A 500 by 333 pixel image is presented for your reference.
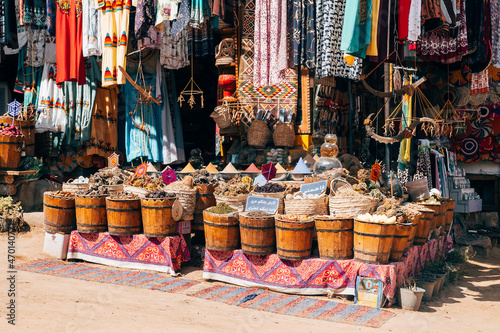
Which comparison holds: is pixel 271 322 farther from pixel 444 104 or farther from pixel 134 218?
pixel 444 104

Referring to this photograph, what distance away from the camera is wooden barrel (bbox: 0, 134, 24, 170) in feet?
31.4

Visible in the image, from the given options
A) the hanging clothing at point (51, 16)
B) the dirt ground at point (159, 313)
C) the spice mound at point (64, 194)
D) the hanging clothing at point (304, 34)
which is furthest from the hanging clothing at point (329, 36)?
the hanging clothing at point (51, 16)

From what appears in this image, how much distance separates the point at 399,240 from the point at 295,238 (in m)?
1.24

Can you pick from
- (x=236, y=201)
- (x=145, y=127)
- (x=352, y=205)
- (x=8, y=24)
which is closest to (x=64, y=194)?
(x=236, y=201)

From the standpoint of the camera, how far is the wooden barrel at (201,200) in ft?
25.3

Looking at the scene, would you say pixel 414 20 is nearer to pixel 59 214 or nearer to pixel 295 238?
pixel 295 238

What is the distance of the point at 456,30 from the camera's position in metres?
9.66

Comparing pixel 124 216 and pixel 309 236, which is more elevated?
pixel 124 216

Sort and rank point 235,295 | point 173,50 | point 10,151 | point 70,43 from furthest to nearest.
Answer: point 173,50 → point 70,43 → point 10,151 → point 235,295

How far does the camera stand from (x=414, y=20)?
7.78m

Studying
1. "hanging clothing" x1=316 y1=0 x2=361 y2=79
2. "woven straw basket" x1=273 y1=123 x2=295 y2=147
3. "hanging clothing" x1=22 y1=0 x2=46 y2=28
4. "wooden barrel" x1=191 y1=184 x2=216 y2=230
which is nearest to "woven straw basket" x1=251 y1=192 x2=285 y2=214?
"wooden barrel" x1=191 y1=184 x2=216 y2=230

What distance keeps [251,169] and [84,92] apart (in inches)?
173

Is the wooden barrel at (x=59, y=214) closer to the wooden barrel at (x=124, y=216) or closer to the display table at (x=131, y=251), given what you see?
the display table at (x=131, y=251)

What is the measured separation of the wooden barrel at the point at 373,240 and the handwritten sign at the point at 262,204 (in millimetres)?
1107
